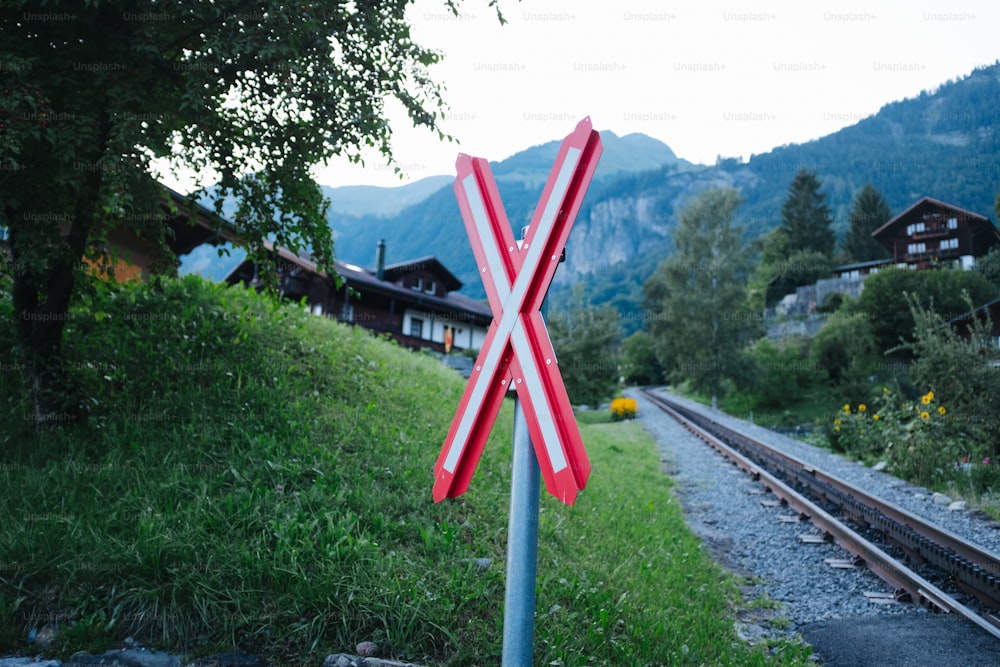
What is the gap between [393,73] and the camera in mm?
6504

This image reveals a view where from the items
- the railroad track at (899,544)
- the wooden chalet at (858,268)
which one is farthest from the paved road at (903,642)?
the wooden chalet at (858,268)

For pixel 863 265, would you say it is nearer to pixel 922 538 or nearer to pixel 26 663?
pixel 922 538

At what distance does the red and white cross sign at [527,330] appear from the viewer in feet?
5.59

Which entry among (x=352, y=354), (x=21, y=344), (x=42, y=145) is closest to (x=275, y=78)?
(x=42, y=145)

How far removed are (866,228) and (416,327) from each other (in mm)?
65763

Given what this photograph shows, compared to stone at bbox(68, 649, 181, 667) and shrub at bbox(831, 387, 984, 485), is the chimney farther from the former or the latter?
stone at bbox(68, 649, 181, 667)

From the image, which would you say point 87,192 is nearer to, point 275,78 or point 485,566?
point 275,78

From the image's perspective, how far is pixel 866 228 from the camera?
78.8 metres

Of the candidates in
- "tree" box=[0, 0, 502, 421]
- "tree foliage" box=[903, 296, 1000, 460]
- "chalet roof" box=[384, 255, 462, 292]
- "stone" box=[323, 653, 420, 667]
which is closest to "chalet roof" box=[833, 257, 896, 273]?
"chalet roof" box=[384, 255, 462, 292]

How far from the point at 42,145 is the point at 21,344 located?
1.96 m

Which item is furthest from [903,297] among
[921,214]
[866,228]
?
[866,228]

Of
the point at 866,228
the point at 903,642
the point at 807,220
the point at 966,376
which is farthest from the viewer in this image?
the point at 807,220

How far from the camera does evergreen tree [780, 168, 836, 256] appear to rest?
83688 millimetres

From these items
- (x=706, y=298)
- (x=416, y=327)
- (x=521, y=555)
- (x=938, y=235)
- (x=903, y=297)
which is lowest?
(x=521, y=555)
